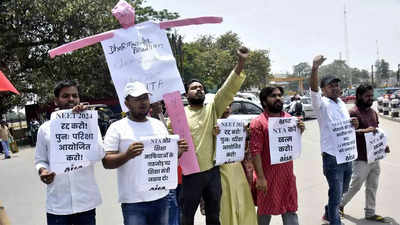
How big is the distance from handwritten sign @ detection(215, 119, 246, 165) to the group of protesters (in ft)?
0.25

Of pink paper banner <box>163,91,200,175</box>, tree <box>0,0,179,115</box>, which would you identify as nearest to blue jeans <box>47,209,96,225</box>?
pink paper banner <box>163,91,200,175</box>

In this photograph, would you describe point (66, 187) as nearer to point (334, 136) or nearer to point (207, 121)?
point (207, 121)

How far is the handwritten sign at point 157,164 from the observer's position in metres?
2.78

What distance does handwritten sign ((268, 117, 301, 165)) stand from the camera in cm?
361

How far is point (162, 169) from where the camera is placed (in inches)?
113

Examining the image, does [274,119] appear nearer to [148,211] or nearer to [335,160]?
[335,160]

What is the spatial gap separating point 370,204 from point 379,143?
0.79 meters

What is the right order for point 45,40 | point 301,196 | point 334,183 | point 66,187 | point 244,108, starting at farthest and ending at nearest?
point 45,40 → point 244,108 → point 301,196 → point 334,183 → point 66,187

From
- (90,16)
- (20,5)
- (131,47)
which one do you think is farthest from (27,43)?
(131,47)

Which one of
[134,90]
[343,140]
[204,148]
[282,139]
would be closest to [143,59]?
[134,90]

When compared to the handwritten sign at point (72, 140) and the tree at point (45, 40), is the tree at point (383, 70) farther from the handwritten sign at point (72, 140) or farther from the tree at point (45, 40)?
the handwritten sign at point (72, 140)

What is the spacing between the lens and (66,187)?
108 inches

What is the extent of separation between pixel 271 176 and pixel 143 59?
1682 mm

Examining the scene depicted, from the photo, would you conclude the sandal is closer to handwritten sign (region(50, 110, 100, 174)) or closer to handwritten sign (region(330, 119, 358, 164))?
handwritten sign (region(330, 119, 358, 164))
